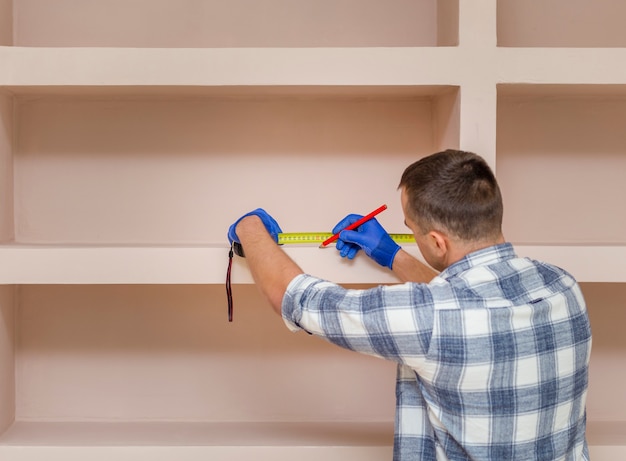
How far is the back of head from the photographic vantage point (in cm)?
126

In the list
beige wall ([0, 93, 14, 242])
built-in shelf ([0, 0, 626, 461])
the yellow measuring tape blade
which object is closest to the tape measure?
the yellow measuring tape blade

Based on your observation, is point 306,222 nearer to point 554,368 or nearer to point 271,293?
point 271,293

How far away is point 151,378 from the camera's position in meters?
2.03

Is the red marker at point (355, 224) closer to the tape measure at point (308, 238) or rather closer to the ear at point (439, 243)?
the tape measure at point (308, 238)

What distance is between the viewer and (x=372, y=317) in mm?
1202

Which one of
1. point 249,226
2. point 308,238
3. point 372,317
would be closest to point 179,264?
point 249,226

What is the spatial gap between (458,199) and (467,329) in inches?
10.4

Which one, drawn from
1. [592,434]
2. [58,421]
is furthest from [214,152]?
[592,434]

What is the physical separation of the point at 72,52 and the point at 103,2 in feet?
1.37

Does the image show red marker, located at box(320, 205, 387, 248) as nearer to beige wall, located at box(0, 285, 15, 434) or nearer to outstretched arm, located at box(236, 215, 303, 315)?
outstretched arm, located at box(236, 215, 303, 315)

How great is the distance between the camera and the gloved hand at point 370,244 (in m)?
1.59

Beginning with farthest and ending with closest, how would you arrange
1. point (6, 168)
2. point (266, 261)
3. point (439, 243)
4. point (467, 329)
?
point (6, 168)
point (266, 261)
point (439, 243)
point (467, 329)

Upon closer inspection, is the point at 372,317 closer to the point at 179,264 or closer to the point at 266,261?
the point at 266,261

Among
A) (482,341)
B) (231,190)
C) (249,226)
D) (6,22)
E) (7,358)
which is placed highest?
(6,22)
